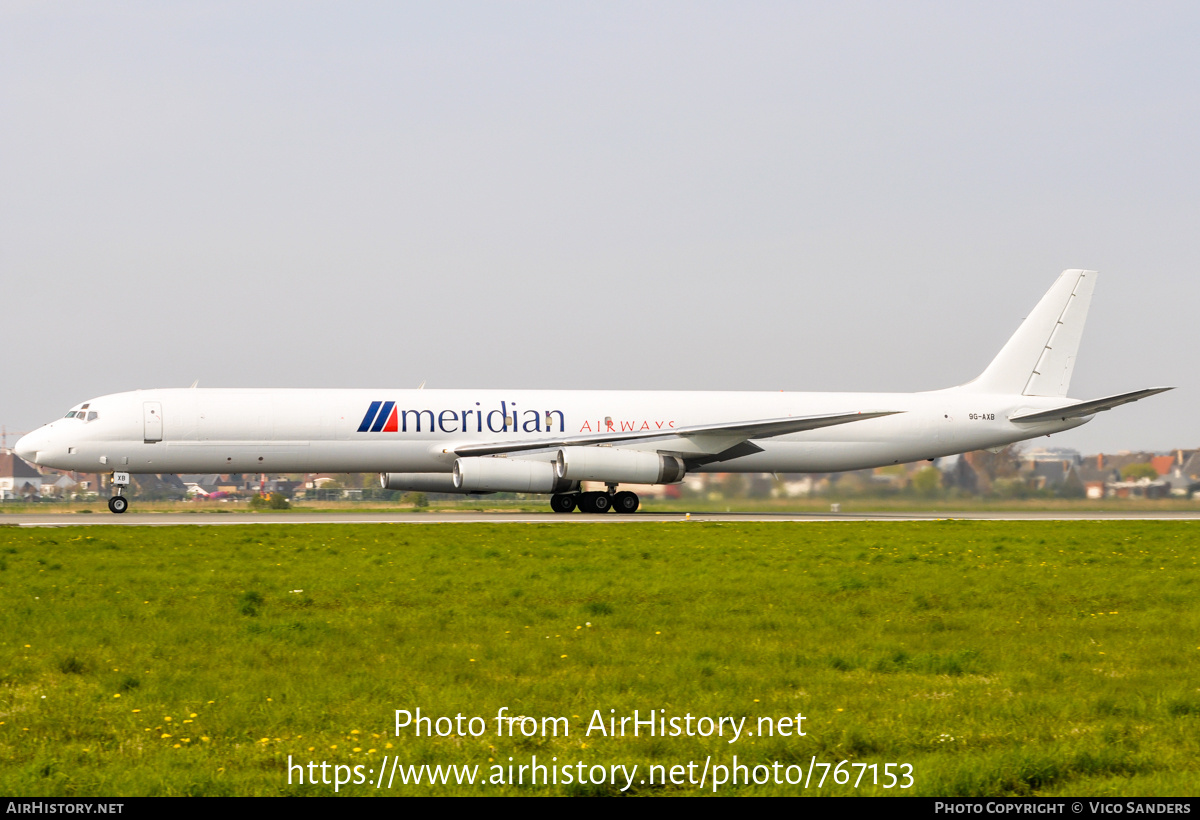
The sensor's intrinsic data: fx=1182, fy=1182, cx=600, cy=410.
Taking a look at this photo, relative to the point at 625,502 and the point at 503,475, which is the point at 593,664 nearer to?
the point at 503,475

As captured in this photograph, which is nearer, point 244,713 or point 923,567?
point 244,713

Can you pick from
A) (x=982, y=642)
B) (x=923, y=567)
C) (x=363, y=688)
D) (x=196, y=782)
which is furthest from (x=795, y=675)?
(x=923, y=567)

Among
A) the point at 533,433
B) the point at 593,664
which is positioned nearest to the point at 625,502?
the point at 533,433

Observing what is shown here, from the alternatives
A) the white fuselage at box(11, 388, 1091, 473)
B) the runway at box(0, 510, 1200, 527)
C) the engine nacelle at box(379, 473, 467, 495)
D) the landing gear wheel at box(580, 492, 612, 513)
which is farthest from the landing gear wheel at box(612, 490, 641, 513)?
the engine nacelle at box(379, 473, 467, 495)

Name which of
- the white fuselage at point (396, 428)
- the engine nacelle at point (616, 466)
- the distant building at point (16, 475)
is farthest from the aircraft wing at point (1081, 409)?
the distant building at point (16, 475)

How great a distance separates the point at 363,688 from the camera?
7.74 meters

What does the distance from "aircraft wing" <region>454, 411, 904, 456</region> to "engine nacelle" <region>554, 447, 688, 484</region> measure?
54 cm

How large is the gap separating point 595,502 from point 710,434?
3.73m

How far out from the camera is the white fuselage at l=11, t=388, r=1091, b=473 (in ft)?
99.0

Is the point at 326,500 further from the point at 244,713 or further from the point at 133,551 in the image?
the point at 244,713

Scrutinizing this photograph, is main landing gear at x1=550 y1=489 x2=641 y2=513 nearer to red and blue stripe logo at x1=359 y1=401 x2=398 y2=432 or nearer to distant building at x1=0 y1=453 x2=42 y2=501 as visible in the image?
red and blue stripe logo at x1=359 y1=401 x2=398 y2=432

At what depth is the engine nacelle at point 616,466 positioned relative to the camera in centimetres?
3081
